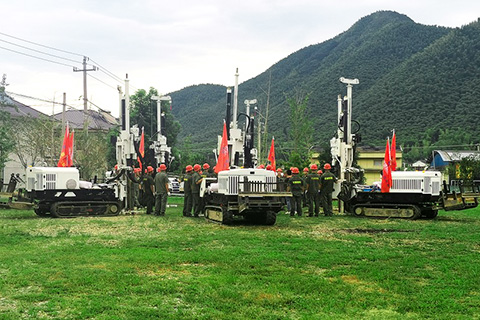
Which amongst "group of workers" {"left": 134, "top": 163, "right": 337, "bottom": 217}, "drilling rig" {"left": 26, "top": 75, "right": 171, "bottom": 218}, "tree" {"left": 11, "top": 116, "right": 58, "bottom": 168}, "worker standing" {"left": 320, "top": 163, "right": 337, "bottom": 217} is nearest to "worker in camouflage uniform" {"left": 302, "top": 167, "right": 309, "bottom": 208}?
"group of workers" {"left": 134, "top": 163, "right": 337, "bottom": 217}

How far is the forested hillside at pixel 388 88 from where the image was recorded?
60.4 metres

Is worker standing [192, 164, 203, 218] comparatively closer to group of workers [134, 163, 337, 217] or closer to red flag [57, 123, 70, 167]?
group of workers [134, 163, 337, 217]

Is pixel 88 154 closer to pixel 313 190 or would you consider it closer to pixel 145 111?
pixel 145 111

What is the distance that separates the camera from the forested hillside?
198 ft

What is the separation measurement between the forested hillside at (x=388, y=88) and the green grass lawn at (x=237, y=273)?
4034cm

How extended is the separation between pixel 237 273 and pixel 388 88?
57.7 meters

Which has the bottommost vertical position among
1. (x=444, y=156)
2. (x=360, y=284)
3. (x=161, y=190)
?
(x=360, y=284)

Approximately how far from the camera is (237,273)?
8977 millimetres

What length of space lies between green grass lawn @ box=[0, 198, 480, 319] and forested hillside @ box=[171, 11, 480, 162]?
Answer: 4034cm

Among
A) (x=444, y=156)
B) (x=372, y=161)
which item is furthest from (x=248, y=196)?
(x=444, y=156)

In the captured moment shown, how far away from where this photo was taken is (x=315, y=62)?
77.9 meters

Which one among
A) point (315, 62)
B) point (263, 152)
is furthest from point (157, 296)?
point (315, 62)

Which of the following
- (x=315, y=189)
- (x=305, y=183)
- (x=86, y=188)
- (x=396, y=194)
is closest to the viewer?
(x=396, y=194)

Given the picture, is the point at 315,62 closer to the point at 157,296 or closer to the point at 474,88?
the point at 474,88
